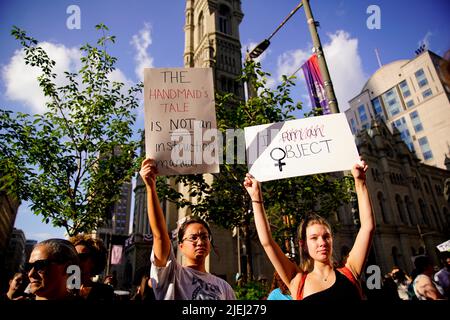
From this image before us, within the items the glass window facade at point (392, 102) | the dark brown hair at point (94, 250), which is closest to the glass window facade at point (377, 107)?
the glass window facade at point (392, 102)

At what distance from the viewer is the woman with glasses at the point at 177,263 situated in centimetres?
233

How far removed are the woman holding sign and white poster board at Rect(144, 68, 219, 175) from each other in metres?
0.75

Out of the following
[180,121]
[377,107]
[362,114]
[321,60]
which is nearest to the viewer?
[180,121]

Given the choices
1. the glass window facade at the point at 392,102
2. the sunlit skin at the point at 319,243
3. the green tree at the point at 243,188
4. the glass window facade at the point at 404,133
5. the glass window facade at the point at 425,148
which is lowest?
the sunlit skin at the point at 319,243

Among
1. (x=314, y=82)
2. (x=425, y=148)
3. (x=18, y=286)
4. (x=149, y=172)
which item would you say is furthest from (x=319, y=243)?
(x=425, y=148)

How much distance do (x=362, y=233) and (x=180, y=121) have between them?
2.21 metres

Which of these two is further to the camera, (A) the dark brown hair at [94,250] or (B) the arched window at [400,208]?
(B) the arched window at [400,208]

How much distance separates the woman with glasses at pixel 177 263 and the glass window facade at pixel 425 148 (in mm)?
67610

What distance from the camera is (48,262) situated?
2059 mm

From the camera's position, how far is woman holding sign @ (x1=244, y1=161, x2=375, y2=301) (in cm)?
223

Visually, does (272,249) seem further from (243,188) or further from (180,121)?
(243,188)

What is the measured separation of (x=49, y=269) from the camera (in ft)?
6.71

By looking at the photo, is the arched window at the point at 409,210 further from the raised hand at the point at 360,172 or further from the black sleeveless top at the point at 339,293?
the black sleeveless top at the point at 339,293
